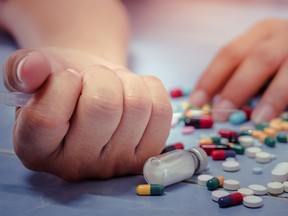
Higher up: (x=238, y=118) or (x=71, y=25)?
(x=71, y=25)

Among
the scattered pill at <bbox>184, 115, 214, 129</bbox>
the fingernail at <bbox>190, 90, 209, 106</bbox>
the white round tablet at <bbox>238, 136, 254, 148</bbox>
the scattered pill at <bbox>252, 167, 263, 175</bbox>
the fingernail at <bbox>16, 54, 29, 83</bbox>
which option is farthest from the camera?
the fingernail at <bbox>190, 90, 209, 106</bbox>

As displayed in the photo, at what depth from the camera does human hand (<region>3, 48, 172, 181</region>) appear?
2.03 feet

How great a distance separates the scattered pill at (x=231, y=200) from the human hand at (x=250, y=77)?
1.22 feet

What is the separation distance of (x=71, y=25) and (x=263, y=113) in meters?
0.47

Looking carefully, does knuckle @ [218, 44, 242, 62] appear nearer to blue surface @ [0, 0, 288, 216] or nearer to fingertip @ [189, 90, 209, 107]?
fingertip @ [189, 90, 209, 107]

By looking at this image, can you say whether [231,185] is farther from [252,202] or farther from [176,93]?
[176,93]

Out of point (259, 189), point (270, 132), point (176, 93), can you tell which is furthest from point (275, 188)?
point (176, 93)

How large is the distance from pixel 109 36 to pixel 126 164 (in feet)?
1.81

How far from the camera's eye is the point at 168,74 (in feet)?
4.08

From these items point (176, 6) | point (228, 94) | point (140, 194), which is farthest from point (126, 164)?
point (176, 6)

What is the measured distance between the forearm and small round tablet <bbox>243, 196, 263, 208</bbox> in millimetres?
522

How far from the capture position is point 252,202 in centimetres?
61

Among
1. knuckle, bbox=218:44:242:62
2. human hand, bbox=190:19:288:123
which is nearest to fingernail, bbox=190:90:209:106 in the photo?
human hand, bbox=190:19:288:123

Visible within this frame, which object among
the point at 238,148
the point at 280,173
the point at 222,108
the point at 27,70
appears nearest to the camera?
the point at 27,70
